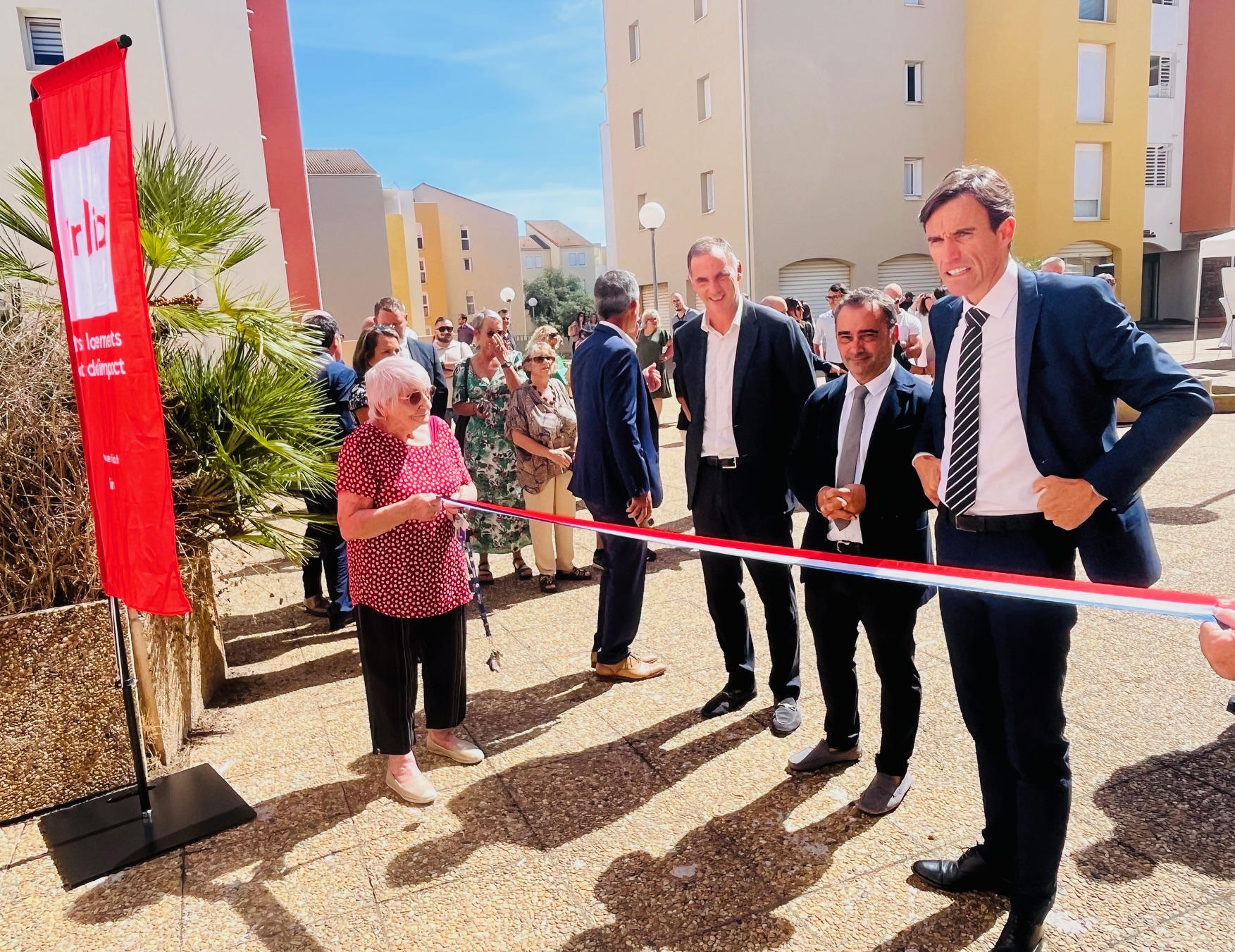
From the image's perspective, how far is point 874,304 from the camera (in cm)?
297

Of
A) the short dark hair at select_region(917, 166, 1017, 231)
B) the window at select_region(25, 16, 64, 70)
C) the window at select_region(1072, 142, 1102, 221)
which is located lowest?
the short dark hair at select_region(917, 166, 1017, 231)

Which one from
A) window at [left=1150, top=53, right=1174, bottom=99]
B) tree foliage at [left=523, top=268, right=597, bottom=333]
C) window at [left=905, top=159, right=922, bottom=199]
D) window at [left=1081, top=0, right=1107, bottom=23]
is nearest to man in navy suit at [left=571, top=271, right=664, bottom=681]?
window at [left=905, top=159, right=922, bottom=199]

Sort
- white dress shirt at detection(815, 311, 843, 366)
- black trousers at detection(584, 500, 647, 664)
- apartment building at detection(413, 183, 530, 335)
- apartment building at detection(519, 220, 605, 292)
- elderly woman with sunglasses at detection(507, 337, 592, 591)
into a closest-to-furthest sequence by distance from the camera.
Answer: black trousers at detection(584, 500, 647, 664) < elderly woman with sunglasses at detection(507, 337, 592, 591) < white dress shirt at detection(815, 311, 843, 366) < apartment building at detection(413, 183, 530, 335) < apartment building at detection(519, 220, 605, 292)

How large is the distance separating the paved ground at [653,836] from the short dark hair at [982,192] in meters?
1.95

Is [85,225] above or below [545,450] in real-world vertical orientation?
above

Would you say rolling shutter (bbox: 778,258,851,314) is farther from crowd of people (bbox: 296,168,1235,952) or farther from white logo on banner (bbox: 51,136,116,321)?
white logo on banner (bbox: 51,136,116,321)

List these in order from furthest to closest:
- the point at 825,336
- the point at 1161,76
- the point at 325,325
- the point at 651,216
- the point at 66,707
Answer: the point at 1161,76 < the point at 651,216 < the point at 825,336 < the point at 325,325 < the point at 66,707

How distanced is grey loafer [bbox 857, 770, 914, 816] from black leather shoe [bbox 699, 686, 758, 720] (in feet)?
3.08

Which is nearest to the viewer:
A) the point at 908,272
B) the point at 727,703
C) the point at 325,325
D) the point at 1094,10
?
the point at 727,703

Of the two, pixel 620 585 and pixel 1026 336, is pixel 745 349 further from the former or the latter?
pixel 1026 336

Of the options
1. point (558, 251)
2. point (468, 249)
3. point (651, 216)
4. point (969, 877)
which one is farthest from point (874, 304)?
point (558, 251)

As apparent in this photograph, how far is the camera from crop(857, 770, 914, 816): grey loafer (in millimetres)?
3025

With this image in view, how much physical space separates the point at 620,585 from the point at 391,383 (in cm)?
171

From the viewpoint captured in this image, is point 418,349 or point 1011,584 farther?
point 418,349
